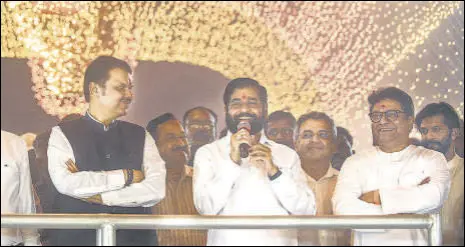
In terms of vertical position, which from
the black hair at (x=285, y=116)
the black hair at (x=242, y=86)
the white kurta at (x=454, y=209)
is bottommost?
the white kurta at (x=454, y=209)

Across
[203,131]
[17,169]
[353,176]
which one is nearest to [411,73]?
[353,176]

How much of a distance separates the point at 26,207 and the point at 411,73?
6.04 ft

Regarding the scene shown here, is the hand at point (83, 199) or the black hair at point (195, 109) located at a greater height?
the black hair at point (195, 109)

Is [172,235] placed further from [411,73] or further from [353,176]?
[411,73]

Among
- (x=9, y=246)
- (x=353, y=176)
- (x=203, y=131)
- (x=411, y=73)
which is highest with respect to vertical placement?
(x=411, y=73)

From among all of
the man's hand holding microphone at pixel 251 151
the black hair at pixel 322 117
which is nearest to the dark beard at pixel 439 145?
the black hair at pixel 322 117

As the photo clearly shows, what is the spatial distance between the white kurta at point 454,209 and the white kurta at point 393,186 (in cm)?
3

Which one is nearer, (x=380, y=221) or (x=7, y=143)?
(x=380, y=221)

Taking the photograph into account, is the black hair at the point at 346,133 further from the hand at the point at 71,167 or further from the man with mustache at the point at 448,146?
the hand at the point at 71,167

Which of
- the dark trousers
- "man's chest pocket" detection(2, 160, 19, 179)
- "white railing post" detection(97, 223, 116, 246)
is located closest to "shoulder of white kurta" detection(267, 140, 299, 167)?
the dark trousers

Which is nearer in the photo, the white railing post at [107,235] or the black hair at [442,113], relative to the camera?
the white railing post at [107,235]

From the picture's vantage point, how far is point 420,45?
322 centimetres

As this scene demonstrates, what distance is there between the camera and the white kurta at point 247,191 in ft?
10.7

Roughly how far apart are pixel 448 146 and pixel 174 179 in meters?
1.25
